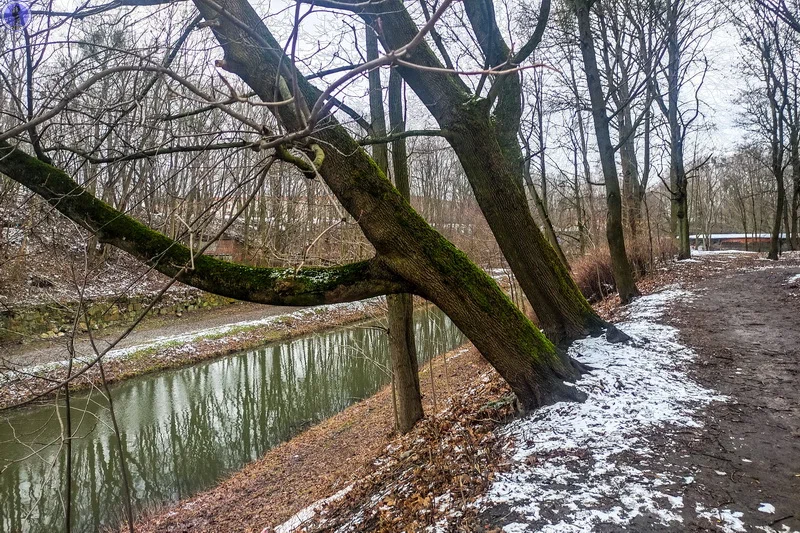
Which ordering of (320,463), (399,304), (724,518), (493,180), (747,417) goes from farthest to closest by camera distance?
1. (320,463)
2. (399,304)
3. (493,180)
4. (747,417)
5. (724,518)

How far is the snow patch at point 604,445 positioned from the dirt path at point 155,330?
10744 millimetres

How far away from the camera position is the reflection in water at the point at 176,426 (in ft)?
21.3

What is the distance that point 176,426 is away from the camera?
353 inches

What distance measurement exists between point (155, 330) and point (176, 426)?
7266mm

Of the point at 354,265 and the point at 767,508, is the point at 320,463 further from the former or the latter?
the point at 767,508

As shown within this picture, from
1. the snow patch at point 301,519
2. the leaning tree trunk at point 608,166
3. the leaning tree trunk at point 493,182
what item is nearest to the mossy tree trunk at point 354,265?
the leaning tree trunk at point 493,182

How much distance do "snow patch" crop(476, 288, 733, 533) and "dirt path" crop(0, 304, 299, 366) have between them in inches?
423

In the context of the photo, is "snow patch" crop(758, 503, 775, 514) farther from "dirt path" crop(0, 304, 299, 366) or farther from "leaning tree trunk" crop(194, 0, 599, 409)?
"dirt path" crop(0, 304, 299, 366)

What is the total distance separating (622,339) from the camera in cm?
471

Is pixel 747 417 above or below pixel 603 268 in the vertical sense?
below

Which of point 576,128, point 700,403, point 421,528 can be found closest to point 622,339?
point 700,403

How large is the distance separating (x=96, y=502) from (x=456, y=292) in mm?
6757

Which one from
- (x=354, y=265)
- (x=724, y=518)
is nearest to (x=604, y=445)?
(x=724, y=518)

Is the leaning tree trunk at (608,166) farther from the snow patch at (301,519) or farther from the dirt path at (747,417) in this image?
the snow patch at (301,519)
